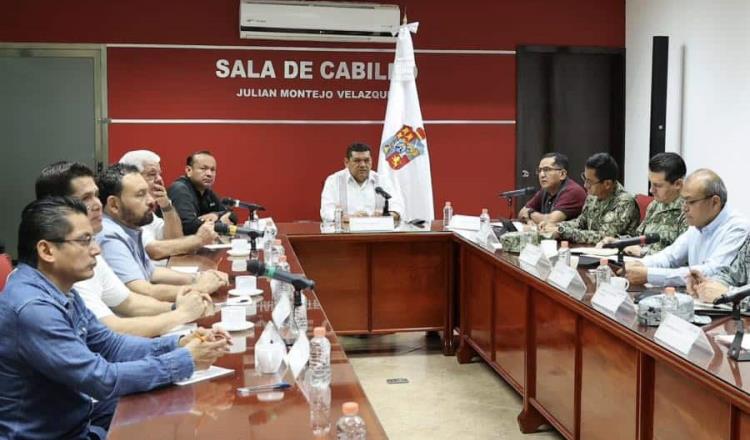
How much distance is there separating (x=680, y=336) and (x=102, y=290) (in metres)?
1.79

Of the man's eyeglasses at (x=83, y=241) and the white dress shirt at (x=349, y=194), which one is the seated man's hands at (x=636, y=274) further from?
the white dress shirt at (x=349, y=194)

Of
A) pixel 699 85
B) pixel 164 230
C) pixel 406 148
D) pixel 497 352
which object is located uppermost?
pixel 699 85

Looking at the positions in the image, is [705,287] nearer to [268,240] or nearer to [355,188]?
[268,240]

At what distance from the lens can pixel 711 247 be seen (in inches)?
125

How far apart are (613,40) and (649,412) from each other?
5281 mm

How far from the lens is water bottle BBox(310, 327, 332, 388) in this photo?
Answer: 1.91m

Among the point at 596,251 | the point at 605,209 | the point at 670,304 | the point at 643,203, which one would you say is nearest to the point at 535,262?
the point at 596,251

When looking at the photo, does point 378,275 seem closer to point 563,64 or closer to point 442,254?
point 442,254

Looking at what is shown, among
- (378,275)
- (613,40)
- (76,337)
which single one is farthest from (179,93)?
(76,337)

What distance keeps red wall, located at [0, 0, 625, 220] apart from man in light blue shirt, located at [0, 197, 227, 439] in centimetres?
474

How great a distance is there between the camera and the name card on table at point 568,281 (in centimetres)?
294

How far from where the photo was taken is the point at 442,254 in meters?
4.78

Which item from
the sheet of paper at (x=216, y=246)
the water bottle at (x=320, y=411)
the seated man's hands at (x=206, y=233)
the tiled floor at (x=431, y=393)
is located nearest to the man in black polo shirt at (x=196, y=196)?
the sheet of paper at (x=216, y=246)

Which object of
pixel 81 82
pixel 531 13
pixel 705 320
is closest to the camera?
pixel 705 320
